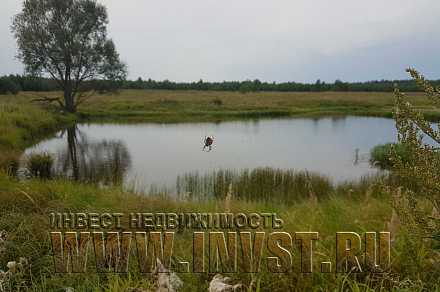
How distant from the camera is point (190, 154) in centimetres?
1484

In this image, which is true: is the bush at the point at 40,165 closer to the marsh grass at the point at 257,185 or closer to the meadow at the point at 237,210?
the meadow at the point at 237,210

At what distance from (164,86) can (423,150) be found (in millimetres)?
93279

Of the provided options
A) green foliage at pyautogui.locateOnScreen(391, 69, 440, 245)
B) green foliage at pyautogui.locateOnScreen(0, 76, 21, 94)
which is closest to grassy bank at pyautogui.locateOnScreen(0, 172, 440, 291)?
green foliage at pyautogui.locateOnScreen(391, 69, 440, 245)

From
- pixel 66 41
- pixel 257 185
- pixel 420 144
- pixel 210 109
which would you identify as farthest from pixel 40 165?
pixel 210 109

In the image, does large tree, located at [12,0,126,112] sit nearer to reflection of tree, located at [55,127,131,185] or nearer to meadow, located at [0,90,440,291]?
reflection of tree, located at [55,127,131,185]

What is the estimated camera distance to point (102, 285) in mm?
2684

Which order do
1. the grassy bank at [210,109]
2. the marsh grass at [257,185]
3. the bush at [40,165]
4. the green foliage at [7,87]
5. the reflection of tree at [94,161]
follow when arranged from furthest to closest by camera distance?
1. the green foliage at [7,87]
2. the grassy bank at [210,109]
3. the reflection of tree at [94,161]
4. the bush at [40,165]
5. the marsh grass at [257,185]

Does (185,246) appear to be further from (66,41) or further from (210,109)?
(210,109)

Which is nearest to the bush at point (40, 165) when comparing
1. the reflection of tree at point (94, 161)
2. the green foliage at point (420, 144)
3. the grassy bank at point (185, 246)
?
the reflection of tree at point (94, 161)

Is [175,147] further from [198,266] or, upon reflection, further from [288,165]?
[198,266]

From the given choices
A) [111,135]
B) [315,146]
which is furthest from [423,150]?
[111,135]

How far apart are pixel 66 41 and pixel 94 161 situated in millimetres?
20544

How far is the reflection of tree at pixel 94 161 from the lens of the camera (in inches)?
434

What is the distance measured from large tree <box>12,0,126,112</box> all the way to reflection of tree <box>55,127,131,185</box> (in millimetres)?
13135
